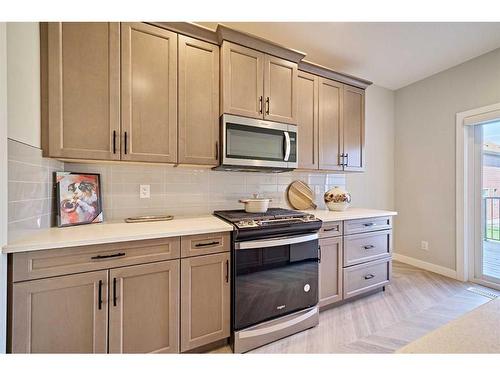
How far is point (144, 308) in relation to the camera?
4.36ft

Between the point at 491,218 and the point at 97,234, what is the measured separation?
3972 millimetres

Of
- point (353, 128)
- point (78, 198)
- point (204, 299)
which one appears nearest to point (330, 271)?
point (204, 299)

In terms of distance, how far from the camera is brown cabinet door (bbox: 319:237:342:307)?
2011 millimetres

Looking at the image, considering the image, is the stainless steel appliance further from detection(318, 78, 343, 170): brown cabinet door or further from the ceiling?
the ceiling

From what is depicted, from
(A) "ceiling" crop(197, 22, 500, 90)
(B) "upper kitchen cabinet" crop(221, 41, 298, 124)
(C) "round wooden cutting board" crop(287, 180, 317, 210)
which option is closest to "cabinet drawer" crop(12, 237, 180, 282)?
(B) "upper kitchen cabinet" crop(221, 41, 298, 124)

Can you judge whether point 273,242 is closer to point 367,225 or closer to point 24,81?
point 367,225

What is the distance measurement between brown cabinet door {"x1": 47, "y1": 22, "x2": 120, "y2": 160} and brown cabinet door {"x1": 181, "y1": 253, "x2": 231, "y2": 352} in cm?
94

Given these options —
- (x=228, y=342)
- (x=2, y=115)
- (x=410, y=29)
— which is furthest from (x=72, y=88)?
(x=410, y=29)

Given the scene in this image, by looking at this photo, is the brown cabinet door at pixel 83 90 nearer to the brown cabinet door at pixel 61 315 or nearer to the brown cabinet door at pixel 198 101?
the brown cabinet door at pixel 198 101

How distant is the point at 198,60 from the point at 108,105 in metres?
0.75

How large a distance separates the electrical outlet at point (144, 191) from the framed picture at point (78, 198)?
0.30 meters

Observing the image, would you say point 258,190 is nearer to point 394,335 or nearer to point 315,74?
point 315,74

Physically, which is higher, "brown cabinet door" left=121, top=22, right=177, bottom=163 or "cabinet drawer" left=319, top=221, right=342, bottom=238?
"brown cabinet door" left=121, top=22, right=177, bottom=163

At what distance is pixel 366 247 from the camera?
2268 mm
